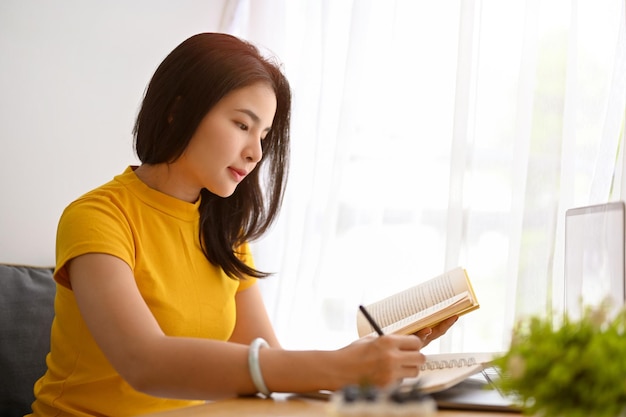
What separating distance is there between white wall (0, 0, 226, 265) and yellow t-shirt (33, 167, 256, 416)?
582mm

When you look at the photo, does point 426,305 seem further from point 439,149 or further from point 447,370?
point 439,149

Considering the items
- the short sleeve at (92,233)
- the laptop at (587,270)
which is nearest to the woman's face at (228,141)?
the short sleeve at (92,233)

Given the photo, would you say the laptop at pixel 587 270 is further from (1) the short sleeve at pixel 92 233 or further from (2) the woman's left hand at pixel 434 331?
(1) the short sleeve at pixel 92 233

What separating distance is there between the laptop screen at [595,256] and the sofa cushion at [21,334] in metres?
1.09

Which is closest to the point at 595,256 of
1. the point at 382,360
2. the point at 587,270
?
the point at 587,270

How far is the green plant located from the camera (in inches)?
23.1

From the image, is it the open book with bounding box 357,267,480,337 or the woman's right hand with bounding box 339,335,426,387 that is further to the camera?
the open book with bounding box 357,267,480,337

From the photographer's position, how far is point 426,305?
1.23 meters

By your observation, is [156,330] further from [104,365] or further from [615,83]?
[615,83]

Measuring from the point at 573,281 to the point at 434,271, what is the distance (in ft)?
2.48

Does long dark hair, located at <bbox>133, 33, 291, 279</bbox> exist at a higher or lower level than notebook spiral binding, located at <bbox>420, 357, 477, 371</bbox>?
higher

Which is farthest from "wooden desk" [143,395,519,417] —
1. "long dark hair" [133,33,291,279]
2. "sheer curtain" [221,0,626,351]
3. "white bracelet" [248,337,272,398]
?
"sheer curtain" [221,0,626,351]

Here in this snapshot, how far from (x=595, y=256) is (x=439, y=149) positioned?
871 mm

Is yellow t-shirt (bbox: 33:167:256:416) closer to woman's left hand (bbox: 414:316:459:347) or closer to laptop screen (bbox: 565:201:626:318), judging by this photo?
woman's left hand (bbox: 414:316:459:347)
